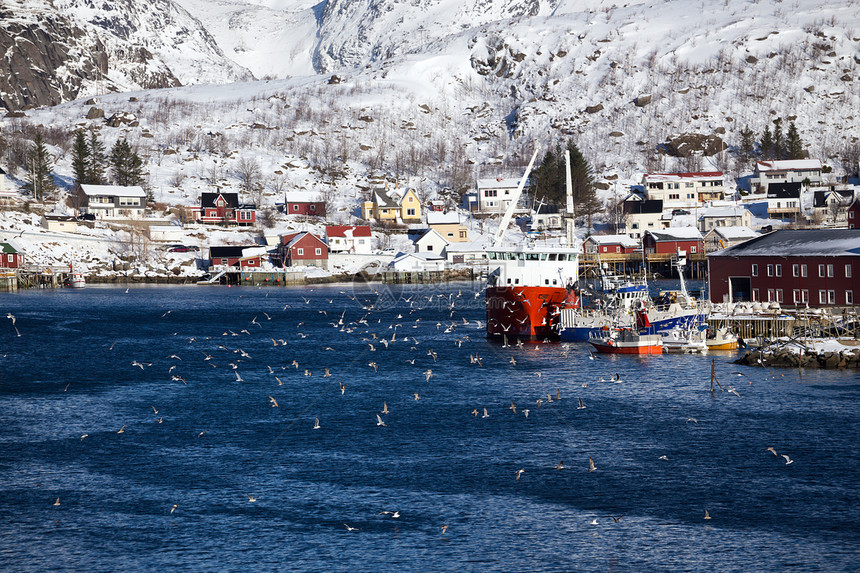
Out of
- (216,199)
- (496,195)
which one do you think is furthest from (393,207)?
(216,199)

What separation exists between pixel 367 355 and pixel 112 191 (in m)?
104

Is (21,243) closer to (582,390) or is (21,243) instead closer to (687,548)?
(582,390)

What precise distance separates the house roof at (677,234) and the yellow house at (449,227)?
32.1m

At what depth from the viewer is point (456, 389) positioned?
53656 millimetres

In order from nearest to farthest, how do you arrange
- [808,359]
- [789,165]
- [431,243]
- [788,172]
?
[808,359] → [431,243] → [788,172] → [789,165]

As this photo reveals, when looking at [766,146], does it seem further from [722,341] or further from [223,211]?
[722,341]

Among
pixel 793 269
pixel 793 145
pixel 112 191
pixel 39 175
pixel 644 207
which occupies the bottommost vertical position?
pixel 793 269

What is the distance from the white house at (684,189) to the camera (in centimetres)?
17138

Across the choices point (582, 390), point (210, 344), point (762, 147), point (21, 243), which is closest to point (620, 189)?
point (762, 147)

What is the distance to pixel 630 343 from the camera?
6456cm

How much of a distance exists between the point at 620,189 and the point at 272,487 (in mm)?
153675

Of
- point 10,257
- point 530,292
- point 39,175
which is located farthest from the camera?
point 39,175

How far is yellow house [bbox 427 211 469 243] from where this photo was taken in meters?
159

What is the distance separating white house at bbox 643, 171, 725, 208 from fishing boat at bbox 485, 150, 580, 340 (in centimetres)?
10086
